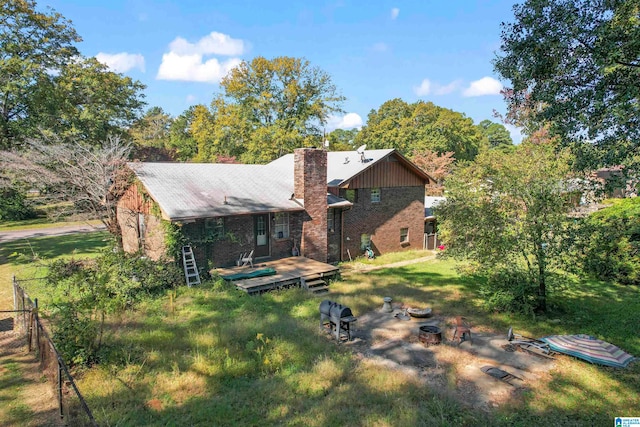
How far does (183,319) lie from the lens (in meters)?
12.7

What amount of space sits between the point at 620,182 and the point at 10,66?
32.7 m

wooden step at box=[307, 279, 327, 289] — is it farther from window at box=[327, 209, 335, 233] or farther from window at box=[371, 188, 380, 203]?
window at box=[371, 188, 380, 203]

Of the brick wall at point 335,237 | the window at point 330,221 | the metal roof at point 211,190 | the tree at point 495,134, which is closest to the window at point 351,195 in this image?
the brick wall at point 335,237

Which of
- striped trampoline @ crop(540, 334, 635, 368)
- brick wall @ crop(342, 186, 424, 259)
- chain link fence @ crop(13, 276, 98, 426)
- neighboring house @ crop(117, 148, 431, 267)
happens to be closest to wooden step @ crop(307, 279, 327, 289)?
neighboring house @ crop(117, 148, 431, 267)

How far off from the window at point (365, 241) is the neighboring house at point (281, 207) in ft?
0.21

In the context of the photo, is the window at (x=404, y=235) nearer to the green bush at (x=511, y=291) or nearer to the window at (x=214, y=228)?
the green bush at (x=511, y=291)

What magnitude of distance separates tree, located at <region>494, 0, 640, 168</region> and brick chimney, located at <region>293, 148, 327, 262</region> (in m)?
10.8

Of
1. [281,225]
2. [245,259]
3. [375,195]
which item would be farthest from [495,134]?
[245,259]

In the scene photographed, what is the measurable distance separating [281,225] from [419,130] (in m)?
43.8

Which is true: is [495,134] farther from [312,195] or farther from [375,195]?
[312,195]

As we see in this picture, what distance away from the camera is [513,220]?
12961mm

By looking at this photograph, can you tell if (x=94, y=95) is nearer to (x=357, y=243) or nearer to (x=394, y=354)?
(x=357, y=243)

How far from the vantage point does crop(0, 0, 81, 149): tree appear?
25219 mm

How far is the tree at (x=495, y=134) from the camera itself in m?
93.4
